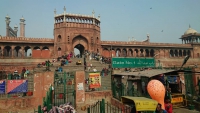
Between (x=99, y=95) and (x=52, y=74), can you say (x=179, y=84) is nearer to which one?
(x=99, y=95)

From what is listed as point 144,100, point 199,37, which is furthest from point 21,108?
point 199,37

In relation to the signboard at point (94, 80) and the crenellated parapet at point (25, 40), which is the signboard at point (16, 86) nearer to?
the signboard at point (94, 80)

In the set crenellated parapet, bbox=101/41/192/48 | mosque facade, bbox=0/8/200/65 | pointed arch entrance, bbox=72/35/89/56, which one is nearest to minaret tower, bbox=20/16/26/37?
mosque facade, bbox=0/8/200/65

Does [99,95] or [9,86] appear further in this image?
[99,95]

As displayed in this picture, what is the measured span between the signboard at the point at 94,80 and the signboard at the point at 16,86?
414cm

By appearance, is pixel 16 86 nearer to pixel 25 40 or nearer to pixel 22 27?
pixel 25 40

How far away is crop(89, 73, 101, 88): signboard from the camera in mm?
10978

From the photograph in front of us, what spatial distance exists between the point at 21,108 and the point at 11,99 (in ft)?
2.58

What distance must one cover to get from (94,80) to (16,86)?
4.91 m

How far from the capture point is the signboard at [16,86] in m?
10.2

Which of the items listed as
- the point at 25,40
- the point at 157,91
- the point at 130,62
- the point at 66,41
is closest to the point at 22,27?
the point at 25,40

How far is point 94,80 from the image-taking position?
11.0 m

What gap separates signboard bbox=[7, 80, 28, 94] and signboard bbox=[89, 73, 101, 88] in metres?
4.14

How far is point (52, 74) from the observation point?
10.1 metres
